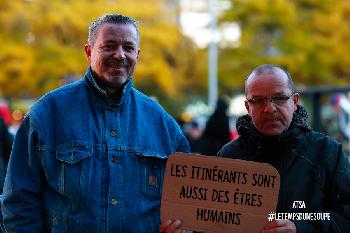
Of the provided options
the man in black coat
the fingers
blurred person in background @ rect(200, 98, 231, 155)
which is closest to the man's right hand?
the fingers

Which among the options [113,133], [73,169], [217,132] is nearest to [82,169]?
[73,169]

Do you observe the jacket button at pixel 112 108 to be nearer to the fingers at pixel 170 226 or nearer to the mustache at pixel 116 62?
the mustache at pixel 116 62

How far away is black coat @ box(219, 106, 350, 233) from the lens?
3498 millimetres

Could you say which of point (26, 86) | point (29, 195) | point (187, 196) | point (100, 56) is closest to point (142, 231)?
point (187, 196)

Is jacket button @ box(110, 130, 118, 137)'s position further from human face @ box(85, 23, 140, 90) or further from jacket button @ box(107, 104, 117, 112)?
human face @ box(85, 23, 140, 90)

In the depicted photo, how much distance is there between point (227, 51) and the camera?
1197 inches

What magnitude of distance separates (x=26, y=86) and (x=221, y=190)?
23.6 metres

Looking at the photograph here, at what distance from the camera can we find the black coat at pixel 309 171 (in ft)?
11.5

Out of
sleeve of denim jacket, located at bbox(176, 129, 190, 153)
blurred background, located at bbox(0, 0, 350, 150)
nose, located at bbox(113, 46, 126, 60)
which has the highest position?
blurred background, located at bbox(0, 0, 350, 150)

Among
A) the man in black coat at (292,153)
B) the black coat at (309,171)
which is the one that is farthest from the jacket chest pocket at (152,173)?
the black coat at (309,171)

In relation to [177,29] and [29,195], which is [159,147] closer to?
[29,195]

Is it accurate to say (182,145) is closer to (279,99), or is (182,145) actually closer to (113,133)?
(113,133)

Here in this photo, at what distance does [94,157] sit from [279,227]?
93cm

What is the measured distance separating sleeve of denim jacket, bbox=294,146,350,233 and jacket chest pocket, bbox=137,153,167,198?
0.70 m
